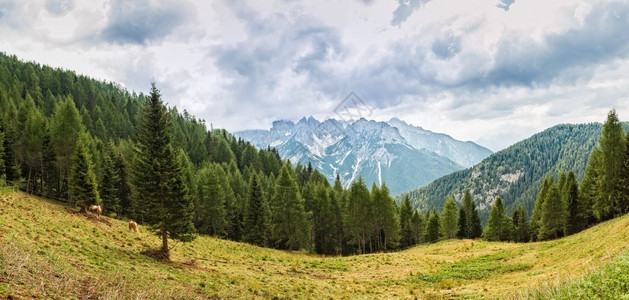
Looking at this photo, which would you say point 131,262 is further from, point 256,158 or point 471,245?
point 256,158

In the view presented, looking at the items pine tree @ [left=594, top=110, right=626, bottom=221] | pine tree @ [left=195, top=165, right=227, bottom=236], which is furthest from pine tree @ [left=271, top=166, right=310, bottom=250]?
pine tree @ [left=594, top=110, right=626, bottom=221]

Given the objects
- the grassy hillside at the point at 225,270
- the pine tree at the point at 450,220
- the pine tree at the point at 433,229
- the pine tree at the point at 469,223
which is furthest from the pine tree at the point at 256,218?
the pine tree at the point at 469,223

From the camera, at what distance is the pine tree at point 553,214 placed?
220 feet

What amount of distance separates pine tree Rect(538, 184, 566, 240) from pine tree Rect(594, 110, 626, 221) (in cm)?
1026

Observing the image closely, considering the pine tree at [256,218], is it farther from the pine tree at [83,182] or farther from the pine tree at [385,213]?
the pine tree at [83,182]

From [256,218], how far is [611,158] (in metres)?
66.1

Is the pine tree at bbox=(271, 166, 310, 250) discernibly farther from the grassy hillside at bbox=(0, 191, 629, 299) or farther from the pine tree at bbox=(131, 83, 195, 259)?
the pine tree at bbox=(131, 83, 195, 259)

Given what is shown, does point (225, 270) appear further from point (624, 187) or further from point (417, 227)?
point (417, 227)

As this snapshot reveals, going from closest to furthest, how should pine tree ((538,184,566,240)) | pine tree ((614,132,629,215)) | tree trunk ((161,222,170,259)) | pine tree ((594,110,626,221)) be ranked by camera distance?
tree trunk ((161,222,170,259)) → pine tree ((614,132,629,215)) → pine tree ((594,110,626,221)) → pine tree ((538,184,566,240))

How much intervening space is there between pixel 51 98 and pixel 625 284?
168 meters

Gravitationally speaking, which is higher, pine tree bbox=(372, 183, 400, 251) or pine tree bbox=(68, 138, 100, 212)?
pine tree bbox=(68, 138, 100, 212)

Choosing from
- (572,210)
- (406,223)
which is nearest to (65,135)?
(406,223)

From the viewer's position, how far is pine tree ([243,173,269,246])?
2618 inches

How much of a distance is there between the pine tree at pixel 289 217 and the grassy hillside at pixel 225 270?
80.4 ft
